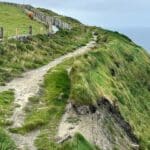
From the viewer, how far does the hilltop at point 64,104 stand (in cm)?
3294

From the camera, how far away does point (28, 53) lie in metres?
56.1

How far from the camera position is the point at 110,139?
35.5m

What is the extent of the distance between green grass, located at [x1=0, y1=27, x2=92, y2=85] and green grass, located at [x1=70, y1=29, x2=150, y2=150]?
4.87 metres

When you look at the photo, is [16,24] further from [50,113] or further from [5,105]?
[50,113]

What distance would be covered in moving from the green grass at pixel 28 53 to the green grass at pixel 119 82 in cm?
487

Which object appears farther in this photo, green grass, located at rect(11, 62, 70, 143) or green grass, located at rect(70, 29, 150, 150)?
green grass, located at rect(70, 29, 150, 150)

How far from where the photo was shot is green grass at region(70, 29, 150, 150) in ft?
132

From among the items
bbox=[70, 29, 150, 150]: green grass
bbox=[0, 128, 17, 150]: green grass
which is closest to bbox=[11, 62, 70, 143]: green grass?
bbox=[70, 29, 150, 150]: green grass

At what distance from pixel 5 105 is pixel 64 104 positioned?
367 centimetres

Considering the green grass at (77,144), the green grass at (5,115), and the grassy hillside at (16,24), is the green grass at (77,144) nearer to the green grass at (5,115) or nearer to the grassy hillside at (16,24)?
the green grass at (5,115)

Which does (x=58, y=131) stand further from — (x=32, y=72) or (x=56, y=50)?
(x=56, y=50)

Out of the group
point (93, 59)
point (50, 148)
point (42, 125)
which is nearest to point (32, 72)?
point (93, 59)

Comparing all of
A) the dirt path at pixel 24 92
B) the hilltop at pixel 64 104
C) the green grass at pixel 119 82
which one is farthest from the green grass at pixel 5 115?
the green grass at pixel 119 82

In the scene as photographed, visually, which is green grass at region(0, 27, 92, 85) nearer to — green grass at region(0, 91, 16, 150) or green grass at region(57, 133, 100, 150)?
green grass at region(0, 91, 16, 150)
